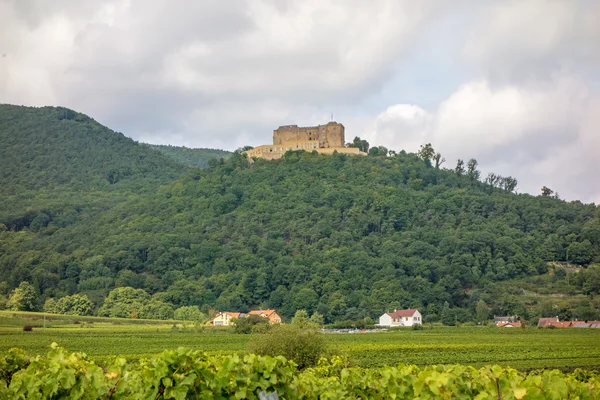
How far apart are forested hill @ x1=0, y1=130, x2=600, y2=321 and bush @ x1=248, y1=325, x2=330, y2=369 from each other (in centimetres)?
5662

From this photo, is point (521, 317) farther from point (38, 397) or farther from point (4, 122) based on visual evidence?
point (4, 122)

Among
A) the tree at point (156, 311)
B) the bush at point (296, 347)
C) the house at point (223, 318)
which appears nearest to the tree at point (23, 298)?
the tree at point (156, 311)

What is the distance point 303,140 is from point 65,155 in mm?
60515

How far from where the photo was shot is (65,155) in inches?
6673

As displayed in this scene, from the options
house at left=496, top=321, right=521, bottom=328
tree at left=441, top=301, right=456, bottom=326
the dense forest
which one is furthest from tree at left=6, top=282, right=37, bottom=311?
house at left=496, top=321, right=521, bottom=328

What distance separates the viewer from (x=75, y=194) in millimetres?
150750

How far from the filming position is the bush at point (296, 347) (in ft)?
123

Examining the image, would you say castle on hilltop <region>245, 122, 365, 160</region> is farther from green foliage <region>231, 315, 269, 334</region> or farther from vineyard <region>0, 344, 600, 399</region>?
vineyard <region>0, 344, 600, 399</region>

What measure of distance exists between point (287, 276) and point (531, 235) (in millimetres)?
44267

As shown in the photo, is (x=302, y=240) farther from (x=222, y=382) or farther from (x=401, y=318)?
(x=222, y=382)

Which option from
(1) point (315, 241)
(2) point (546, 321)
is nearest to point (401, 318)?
(2) point (546, 321)

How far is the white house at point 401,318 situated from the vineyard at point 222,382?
267ft

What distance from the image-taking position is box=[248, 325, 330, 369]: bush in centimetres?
3759

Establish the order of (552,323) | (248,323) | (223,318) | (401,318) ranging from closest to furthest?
(248,323), (552,323), (223,318), (401,318)
